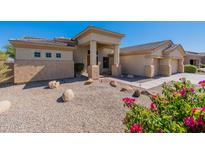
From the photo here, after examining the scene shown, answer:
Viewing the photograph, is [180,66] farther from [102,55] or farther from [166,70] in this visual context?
[102,55]

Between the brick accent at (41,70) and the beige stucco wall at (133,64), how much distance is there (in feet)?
28.7

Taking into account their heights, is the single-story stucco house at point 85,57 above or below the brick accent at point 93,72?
above

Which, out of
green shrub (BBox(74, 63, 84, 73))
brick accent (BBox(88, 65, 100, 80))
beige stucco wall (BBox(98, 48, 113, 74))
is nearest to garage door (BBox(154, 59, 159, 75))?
beige stucco wall (BBox(98, 48, 113, 74))

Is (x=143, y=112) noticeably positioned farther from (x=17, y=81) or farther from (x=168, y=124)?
(x=17, y=81)

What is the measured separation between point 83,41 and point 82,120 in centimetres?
1138

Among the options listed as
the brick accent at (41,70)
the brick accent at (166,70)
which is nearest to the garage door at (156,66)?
the brick accent at (166,70)

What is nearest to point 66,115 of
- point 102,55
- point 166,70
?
point 102,55

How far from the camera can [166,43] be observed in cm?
1725

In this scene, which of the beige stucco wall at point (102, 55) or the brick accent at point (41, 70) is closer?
the brick accent at point (41, 70)

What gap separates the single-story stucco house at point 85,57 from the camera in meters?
11.1

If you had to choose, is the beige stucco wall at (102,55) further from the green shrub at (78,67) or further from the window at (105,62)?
the green shrub at (78,67)

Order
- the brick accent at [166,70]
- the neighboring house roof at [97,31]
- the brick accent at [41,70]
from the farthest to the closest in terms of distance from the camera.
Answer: the brick accent at [166,70], the neighboring house roof at [97,31], the brick accent at [41,70]

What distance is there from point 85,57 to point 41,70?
250 inches
